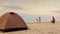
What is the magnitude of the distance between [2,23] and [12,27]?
0.75m

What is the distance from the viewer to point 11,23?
12.8 meters

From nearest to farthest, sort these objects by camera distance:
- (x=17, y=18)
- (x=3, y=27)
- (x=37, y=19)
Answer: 1. (x=3, y=27)
2. (x=17, y=18)
3. (x=37, y=19)

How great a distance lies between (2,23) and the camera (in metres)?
12.9

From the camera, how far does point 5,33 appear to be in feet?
38.2

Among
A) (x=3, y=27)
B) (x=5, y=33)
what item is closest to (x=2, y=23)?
(x=3, y=27)

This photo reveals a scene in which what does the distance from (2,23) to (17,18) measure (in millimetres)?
1134

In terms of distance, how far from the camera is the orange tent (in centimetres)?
1255

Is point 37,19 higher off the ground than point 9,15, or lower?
lower

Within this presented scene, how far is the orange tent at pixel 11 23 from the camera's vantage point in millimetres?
12555

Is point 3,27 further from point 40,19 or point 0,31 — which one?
point 40,19

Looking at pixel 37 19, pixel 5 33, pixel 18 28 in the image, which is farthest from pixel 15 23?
pixel 37 19

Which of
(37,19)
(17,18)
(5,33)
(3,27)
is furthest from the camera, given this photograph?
(37,19)

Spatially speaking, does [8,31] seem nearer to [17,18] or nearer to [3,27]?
[3,27]

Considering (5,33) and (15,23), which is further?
(15,23)
